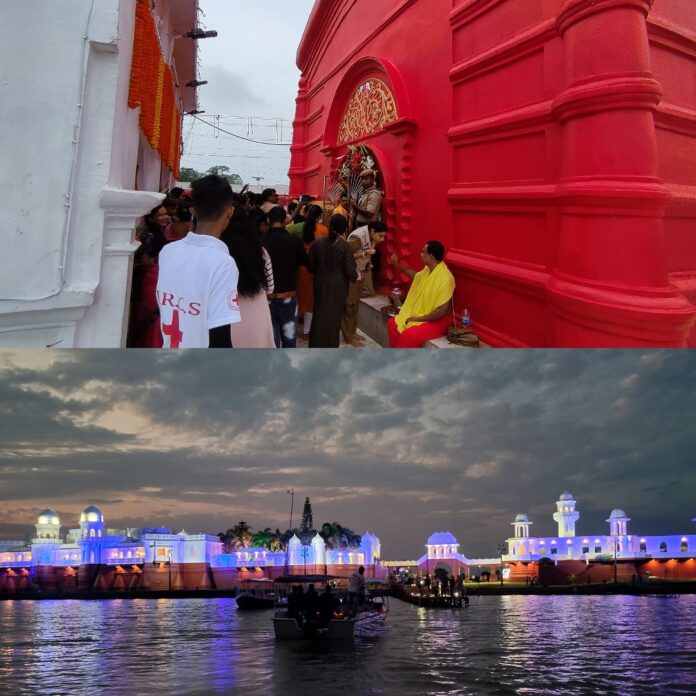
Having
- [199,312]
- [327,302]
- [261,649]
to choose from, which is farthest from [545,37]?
[261,649]

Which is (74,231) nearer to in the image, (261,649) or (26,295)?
(26,295)

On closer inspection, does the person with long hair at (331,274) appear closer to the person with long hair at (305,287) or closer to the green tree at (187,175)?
the person with long hair at (305,287)

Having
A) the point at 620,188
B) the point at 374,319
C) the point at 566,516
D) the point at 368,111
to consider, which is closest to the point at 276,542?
the point at 566,516

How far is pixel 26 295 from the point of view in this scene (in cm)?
381

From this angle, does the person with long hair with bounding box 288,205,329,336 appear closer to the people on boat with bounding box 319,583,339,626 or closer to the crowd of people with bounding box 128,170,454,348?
the crowd of people with bounding box 128,170,454,348

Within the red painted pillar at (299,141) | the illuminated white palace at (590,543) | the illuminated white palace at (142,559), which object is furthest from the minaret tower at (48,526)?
the red painted pillar at (299,141)

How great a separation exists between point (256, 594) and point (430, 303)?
2397 millimetres

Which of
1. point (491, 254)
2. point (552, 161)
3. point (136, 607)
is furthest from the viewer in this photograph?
point (491, 254)

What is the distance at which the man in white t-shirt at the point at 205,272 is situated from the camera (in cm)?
283

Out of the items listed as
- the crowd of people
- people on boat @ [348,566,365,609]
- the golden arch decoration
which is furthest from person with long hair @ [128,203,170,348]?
the golden arch decoration

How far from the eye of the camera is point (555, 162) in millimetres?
4203

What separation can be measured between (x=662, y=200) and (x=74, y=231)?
114 inches

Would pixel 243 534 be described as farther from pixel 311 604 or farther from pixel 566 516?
pixel 566 516

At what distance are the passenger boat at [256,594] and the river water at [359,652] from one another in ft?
0.22
